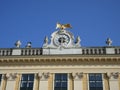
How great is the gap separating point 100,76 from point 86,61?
190 cm

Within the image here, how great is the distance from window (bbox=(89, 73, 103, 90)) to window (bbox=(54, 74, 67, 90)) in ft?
7.75

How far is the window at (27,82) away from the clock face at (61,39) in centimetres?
421

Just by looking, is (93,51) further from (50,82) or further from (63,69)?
(50,82)

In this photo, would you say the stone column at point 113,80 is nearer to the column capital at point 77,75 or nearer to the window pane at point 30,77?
the column capital at point 77,75

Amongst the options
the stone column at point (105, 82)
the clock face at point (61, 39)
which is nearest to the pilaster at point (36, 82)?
the clock face at point (61, 39)

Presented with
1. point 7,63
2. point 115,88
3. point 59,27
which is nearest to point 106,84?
point 115,88

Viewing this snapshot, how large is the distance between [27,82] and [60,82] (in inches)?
122

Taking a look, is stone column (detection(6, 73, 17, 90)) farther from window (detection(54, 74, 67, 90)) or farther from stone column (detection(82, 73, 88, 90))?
stone column (detection(82, 73, 88, 90))

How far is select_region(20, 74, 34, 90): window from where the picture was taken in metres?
25.5

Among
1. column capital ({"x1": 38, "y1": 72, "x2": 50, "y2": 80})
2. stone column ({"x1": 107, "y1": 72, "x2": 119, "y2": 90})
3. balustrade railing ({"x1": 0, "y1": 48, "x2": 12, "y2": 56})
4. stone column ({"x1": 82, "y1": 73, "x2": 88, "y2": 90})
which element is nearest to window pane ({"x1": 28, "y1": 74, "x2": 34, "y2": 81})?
column capital ({"x1": 38, "y1": 72, "x2": 50, "y2": 80})

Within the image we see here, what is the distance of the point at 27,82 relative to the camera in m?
25.7

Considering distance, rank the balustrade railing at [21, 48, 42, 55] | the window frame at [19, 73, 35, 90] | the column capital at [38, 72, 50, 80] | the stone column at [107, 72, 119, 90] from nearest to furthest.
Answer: the stone column at [107, 72, 119, 90] < the window frame at [19, 73, 35, 90] < the column capital at [38, 72, 50, 80] < the balustrade railing at [21, 48, 42, 55]

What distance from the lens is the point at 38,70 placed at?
2597 cm

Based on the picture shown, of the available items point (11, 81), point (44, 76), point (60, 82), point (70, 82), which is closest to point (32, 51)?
point (44, 76)
